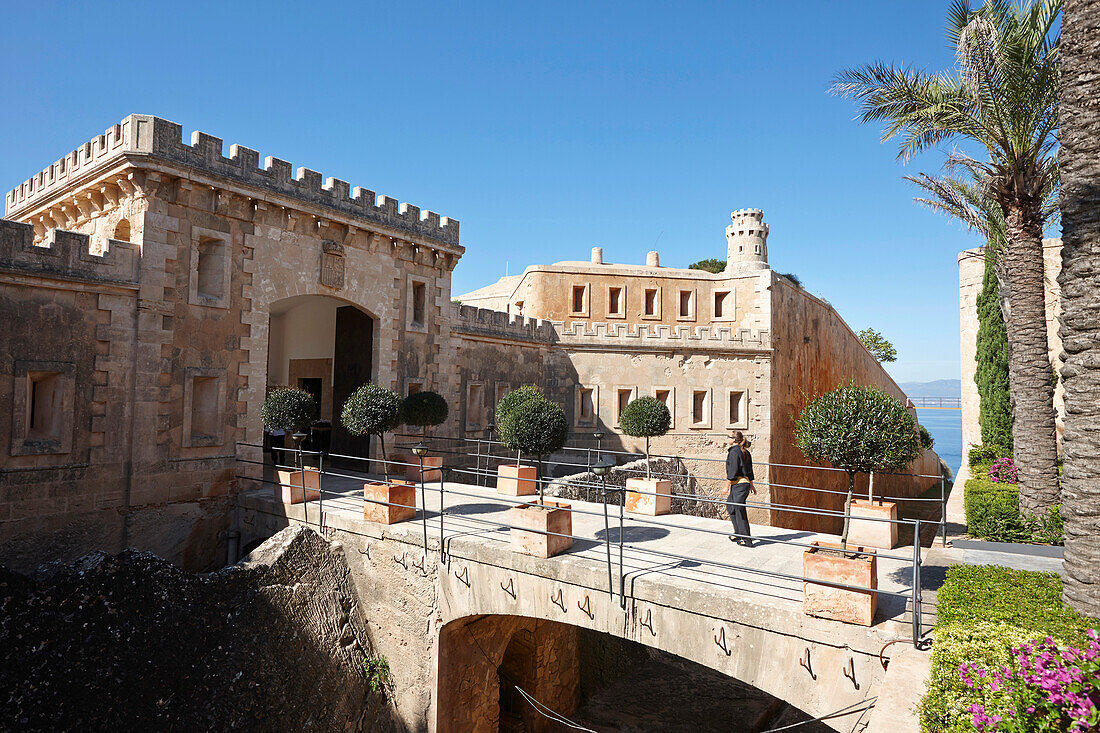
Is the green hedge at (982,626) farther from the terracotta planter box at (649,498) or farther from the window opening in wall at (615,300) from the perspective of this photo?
the window opening in wall at (615,300)

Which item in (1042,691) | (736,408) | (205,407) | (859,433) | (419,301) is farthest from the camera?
(736,408)

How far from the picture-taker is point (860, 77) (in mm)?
11305

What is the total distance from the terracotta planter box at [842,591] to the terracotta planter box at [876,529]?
128 inches

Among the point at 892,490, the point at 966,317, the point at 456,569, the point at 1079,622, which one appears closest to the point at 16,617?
the point at 456,569

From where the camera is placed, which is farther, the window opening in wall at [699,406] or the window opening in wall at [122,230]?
the window opening in wall at [699,406]

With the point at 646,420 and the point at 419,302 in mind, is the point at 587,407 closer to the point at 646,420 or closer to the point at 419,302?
the point at 646,420

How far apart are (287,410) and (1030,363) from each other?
534 inches

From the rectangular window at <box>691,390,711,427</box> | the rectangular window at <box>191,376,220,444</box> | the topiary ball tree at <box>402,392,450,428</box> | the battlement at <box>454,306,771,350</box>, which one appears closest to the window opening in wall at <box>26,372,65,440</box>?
the rectangular window at <box>191,376,220,444</box>

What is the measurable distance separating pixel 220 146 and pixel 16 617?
9082 millimetres

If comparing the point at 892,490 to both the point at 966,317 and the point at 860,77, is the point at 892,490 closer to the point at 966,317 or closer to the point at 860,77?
the point at 966,317

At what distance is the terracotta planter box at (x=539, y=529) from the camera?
8438 mm

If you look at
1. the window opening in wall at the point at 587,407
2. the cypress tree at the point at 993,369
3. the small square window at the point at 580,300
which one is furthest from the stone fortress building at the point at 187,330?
the cypress tree at the point at 993,369

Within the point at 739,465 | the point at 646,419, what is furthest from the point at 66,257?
the point at 646,419

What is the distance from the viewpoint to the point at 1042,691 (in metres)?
3.74
